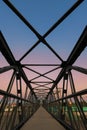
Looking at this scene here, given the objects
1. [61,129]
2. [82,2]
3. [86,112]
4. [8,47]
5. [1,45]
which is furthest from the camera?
[61,129]

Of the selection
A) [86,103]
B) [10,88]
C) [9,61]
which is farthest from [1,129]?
[9,61]

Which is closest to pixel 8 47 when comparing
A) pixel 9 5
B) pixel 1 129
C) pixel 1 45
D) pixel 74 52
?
pixel 1 45

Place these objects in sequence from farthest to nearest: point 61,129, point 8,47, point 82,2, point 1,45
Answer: point 61,129 < point 8,47 < point 1,45 < point 82,2

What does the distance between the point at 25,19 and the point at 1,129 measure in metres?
2.95

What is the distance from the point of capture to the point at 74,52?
7270 millimetres

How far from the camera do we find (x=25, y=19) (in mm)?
6320

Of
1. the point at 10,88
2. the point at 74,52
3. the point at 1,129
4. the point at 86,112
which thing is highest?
the point at 74,52

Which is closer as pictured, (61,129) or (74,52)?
(74,52)

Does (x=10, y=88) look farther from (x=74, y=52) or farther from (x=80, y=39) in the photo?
(x=80, y=39)

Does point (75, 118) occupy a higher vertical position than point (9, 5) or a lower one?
lower

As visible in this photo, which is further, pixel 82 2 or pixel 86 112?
pixel 86 112

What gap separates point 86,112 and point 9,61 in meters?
3.58

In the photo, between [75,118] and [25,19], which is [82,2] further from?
[75,118]

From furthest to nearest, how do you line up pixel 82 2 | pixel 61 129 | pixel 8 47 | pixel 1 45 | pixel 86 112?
pixel 61 129 → pixel 8 47 → pixel 1 45 → pixel 86 112 → pixel 82 2
